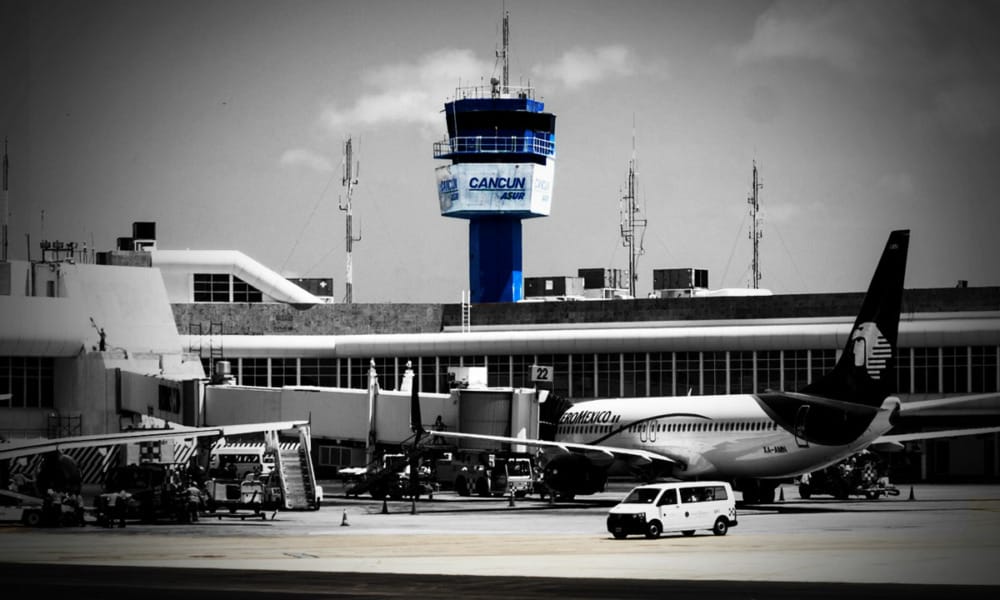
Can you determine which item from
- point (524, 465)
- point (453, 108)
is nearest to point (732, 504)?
point (524, 465)

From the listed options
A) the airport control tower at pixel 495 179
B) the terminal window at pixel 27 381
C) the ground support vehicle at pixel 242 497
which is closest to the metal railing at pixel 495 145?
the airport control tower at pixel 495 179

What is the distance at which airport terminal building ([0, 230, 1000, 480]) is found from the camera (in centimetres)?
9219

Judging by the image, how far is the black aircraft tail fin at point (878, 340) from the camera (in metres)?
63.6

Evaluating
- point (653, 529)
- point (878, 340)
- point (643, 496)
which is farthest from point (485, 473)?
point (653, 529)

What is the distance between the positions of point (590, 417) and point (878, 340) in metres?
18.4

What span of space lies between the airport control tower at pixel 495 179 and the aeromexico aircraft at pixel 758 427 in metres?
67.6

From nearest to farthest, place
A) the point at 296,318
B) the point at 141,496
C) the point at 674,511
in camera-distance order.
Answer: the point at 674,511 → the point at 141,496 → the point at 296,318

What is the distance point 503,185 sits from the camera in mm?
147375

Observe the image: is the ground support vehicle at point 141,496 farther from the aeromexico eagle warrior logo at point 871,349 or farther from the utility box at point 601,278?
the utility box at point 601,278

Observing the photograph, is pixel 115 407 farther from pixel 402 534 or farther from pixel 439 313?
pixel 402 534

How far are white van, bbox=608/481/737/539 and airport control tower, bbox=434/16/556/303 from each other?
303 feet

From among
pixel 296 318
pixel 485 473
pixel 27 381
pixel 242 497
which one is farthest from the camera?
pixel 296 318

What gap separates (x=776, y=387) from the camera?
321 ft

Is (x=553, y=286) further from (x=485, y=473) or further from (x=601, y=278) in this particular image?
(x=485, y=473)
